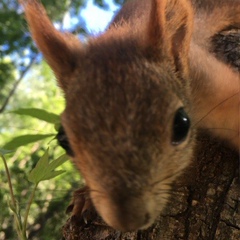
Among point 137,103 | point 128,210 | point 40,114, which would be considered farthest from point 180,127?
point 40,114

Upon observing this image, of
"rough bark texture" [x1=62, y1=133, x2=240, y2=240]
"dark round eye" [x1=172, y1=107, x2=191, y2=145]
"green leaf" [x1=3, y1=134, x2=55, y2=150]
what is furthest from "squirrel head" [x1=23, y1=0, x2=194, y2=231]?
"green leaf" [x1=3, y1=134, x2=55, y2=150]

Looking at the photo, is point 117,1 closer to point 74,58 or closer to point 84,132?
point 74,58

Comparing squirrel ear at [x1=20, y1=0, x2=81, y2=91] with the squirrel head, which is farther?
squirrel ear at [x1=20, y1=0, x2=81, y2=91]

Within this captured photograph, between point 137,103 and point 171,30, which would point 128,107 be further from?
point 171,30

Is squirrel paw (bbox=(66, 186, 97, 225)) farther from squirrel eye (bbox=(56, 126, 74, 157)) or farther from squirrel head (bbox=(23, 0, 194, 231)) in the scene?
squirrel head (bbox=(23, 0, 194, 231))

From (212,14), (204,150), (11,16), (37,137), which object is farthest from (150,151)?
(11,16)

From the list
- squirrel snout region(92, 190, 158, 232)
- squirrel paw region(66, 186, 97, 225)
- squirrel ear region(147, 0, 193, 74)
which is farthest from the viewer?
squirrel paw region(66, 186, 97, 225)
